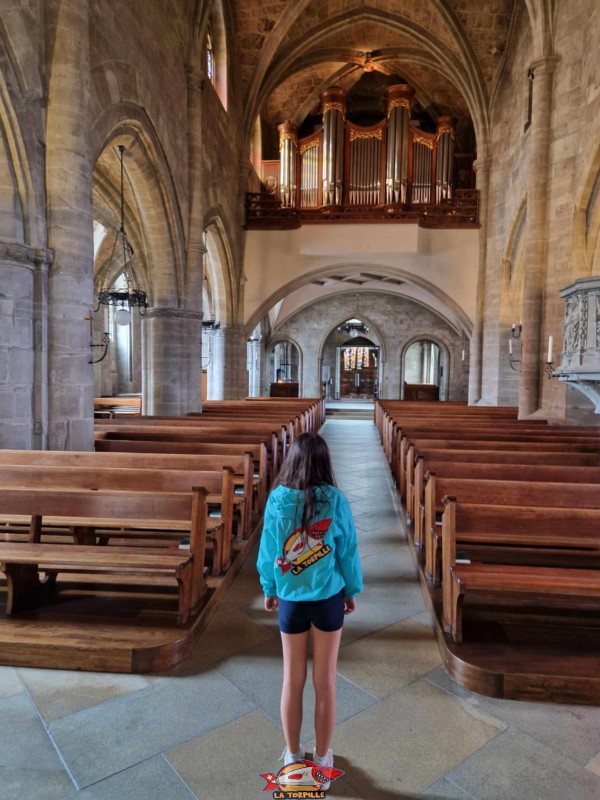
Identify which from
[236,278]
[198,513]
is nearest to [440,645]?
[198,513]

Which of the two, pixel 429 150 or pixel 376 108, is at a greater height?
pixel 376 108

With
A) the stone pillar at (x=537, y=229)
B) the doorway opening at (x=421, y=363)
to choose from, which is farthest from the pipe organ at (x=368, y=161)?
the doorway opening at (x=421, y=363)

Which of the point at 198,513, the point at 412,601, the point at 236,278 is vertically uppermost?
the point at 236,278

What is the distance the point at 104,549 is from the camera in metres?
3.24

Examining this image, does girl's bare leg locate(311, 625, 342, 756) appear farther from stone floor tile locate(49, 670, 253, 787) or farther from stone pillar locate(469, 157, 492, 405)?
stone pillar locate(469, 157, 492, 405)

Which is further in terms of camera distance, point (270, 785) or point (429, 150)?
point (429, 150)

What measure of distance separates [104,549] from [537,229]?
8.98 meters

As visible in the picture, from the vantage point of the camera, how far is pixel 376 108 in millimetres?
18188

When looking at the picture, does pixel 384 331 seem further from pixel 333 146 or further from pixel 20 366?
pixel 20 366

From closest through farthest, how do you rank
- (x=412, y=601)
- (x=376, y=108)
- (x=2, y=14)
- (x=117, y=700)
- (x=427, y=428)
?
(x=117, y=700) → (x=412, y=601) → (x=2, y=14) → (x=427, y=428) → (x=376, y=108)

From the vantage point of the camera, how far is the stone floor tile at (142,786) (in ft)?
6.18

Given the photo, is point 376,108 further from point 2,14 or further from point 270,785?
point 270,785

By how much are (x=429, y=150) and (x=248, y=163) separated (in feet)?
17.4

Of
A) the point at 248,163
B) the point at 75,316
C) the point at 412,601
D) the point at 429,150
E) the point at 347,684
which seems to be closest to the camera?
the point at 347,684
